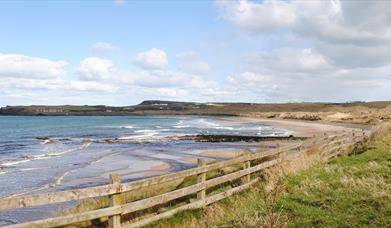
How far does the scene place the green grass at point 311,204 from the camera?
796 centimetres

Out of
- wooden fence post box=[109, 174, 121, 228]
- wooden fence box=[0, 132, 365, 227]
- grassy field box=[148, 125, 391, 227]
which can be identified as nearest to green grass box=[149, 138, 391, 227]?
grassy field box=[148, 125, 391, 227]

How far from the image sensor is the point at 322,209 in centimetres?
898

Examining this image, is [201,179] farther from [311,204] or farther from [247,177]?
[247,177]

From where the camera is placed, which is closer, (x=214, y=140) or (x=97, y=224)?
(x=97, y=224)

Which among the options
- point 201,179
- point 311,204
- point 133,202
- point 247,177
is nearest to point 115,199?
point 133,202

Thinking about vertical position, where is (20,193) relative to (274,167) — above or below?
below

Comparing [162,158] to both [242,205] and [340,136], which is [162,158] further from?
[242,205]

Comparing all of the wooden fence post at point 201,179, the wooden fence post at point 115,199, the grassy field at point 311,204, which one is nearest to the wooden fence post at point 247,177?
the grassy field at point 311,204

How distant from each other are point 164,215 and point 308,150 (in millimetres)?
10706

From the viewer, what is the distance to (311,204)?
9.42 metres

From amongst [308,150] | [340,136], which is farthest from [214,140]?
[308,150]

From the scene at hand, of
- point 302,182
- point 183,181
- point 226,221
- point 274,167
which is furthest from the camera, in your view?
point 274,167

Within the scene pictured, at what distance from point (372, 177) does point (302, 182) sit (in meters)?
1.94

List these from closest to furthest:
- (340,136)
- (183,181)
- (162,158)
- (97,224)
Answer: (97,224) < (183,181) < (340,136) < (162,158)
